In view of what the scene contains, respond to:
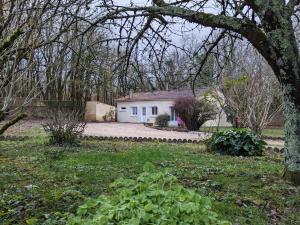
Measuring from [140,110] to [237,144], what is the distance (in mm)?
33170

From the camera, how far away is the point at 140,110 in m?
44.9

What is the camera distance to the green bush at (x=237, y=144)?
11875 mm

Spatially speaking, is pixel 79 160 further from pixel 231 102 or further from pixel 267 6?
pixel 231 102

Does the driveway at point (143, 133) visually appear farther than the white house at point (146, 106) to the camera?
No

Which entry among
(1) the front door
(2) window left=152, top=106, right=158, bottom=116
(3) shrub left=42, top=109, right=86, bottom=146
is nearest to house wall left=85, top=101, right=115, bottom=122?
(1) the front door

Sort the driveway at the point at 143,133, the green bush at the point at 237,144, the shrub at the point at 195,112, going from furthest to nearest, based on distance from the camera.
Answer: the shrub at the point at 195,112, the driveway at the point at 143,133, the green bush at the point at 237,144

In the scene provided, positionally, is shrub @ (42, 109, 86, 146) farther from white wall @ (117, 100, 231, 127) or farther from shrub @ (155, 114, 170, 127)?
white wall @ (117, 100, 231, 127)

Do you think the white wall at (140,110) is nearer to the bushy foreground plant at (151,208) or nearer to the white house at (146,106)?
the white house at (146,106)

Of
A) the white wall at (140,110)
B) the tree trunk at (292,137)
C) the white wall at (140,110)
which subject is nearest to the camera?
the tree trunk at (292,137)

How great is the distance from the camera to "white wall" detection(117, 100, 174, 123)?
41.7m

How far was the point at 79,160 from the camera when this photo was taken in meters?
9.20

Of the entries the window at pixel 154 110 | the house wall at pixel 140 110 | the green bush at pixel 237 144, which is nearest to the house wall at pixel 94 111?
the house wall at pixel 140 110

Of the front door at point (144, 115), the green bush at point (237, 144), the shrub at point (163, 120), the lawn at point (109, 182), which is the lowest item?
the lawn at point (109, 182)

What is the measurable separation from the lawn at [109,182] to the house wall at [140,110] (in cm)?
3168
